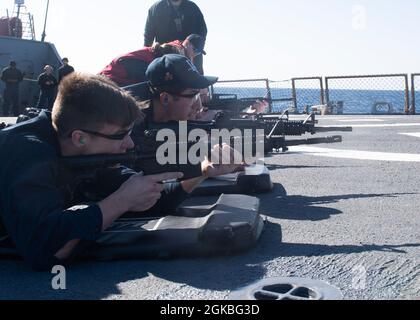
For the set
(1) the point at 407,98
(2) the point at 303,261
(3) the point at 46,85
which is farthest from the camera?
(1) the point at 407,98

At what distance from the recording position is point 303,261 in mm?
2256

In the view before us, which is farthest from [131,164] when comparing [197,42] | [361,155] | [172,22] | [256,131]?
[361,155]

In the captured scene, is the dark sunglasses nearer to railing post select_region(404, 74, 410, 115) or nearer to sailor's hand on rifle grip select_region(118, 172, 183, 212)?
sailor's hand on rifle grip select_region(118, 172, 183, 212)

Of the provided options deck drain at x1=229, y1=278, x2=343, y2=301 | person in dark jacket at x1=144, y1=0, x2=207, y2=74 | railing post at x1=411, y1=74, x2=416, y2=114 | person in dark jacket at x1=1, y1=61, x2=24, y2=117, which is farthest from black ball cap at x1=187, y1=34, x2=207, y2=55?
railing post at x1=411, y1=74, x2=416, y2=114

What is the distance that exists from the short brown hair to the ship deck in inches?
22.5

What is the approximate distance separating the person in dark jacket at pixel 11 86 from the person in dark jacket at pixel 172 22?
837 centimetres

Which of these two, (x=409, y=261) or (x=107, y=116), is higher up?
(x=107, y=116)

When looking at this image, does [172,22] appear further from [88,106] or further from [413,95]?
[413,95]

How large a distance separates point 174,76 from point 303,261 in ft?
4.84

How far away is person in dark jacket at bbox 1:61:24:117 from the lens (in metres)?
13.2
